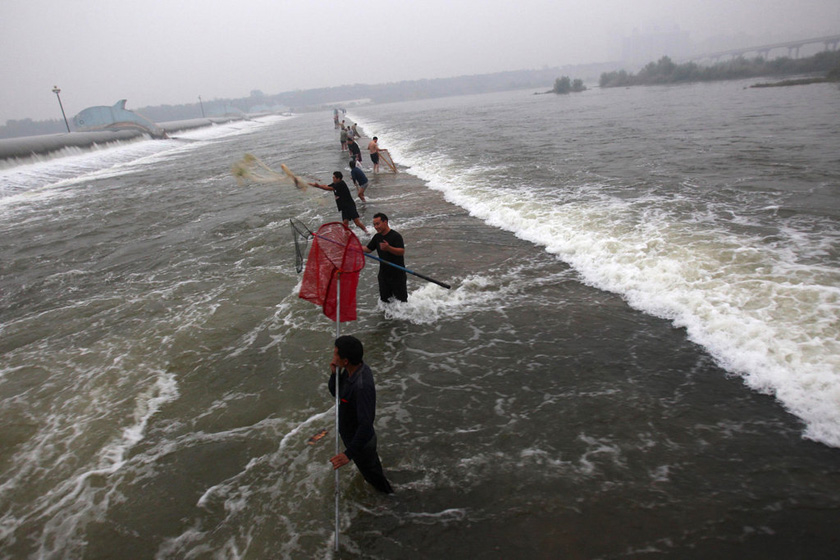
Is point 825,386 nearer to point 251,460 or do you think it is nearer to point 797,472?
point 797,472

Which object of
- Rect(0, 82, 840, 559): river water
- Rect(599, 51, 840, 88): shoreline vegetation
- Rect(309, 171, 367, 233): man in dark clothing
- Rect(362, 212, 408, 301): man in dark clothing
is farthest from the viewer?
Rect(599, 51, 840, 88): shoreline vegetation

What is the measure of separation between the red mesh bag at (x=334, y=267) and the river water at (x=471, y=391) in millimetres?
1167

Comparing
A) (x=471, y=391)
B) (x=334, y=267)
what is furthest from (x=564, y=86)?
(x=471, y=391)

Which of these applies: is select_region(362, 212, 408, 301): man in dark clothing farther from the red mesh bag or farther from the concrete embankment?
the concrete embankment

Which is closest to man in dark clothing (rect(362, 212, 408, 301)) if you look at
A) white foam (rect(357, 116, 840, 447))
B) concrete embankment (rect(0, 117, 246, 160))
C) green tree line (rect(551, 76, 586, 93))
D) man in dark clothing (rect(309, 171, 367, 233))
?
white foam (rect(357, 116, 840, 447))

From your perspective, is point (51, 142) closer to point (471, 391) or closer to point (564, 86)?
point (471, 391)

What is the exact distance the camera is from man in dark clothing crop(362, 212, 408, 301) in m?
6.98

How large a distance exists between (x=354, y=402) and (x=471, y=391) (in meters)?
2.37

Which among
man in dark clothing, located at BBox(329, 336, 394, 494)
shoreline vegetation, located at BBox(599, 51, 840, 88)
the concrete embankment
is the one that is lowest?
man in dark clothing, located at BBox(329, 336, 394, 494)

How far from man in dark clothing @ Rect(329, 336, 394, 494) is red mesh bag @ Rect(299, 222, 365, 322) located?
206 centimetres

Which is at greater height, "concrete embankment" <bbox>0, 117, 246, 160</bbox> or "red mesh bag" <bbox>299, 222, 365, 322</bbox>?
"concrete embankment" <bbox>0, 117, 246, 160</bbox>

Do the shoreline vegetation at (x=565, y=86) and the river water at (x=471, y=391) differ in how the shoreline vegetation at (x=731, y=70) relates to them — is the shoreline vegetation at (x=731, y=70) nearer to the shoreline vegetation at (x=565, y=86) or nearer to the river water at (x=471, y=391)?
the shoreline vegetation at (x=565, y=86)

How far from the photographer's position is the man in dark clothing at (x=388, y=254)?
6980 millimetres

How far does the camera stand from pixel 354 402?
12.1 feet
